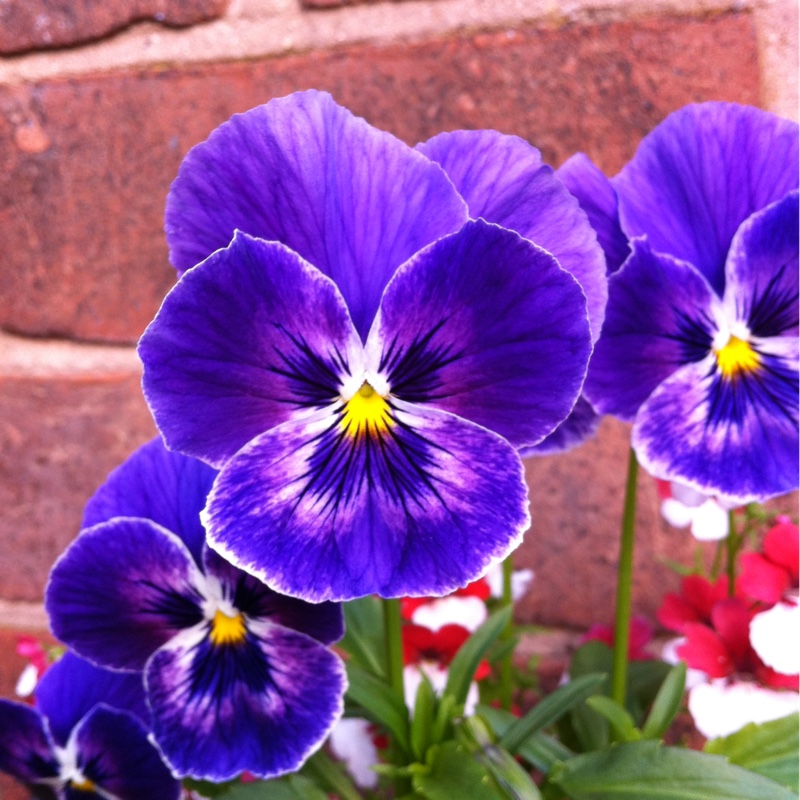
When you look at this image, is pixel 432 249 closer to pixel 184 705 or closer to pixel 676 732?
pixel 184 705

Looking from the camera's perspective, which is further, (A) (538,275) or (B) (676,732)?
(B) (676,732)

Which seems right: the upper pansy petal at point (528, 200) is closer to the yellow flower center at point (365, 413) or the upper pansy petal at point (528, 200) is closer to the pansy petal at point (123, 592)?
the yellow flower center at point (365, 413)

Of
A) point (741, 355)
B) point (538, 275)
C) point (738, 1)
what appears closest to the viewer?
point (538, 275)

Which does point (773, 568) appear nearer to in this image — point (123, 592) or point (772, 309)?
point (772, 309)

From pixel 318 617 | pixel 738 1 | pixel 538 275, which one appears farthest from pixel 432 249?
pixel 738 1

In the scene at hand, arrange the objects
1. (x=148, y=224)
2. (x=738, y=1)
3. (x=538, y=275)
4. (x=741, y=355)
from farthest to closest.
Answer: (x=148, y=224), (x=738, y=1), (x=741, y=355), (x=538, y=275)

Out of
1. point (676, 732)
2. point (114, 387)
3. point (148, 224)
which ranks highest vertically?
point (148, 224)

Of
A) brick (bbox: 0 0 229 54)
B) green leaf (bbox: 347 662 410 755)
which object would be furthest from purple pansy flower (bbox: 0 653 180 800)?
brick (bbox: 0 0 229 54)

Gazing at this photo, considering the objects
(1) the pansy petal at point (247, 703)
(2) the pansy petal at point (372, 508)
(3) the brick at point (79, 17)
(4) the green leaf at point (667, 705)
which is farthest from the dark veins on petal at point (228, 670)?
(3) the brick at point (79, 17)

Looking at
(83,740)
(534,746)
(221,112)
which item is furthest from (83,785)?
(221,112)
